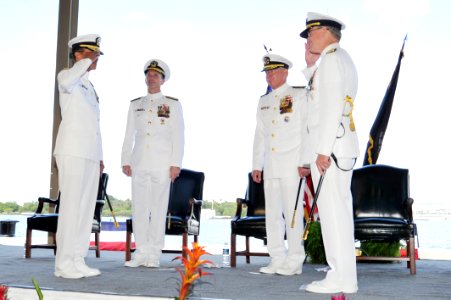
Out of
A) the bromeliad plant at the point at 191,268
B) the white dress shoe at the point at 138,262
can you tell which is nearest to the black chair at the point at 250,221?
the white dress shoe at the point at 138,262

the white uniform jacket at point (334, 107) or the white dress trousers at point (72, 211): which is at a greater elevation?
the white uniform jacket at point (334, 107)

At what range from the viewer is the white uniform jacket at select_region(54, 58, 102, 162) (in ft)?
11.2

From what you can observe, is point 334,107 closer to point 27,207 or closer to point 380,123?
point 380,123

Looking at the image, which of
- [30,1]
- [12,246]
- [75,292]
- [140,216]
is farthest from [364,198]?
[30,1]

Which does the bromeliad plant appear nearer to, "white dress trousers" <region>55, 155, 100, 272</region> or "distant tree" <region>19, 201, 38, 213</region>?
"white dress trousers" <region>55, 155, 100, 272</region>

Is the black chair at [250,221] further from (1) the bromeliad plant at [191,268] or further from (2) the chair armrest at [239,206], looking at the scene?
(1) the bromeliad plant at [191,268]

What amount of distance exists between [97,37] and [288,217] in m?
1.70

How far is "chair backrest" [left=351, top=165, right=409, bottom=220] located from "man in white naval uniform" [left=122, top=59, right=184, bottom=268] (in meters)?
1.56

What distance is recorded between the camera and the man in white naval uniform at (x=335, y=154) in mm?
2707

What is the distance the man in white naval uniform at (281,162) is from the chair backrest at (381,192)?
3.23ft

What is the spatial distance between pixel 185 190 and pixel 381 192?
174cm

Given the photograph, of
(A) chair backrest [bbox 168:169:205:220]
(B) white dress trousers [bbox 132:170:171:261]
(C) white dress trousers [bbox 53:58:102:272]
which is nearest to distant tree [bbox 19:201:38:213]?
(A) chair backrest [bbox 168:169:205:220]

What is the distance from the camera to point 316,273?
3.93 m

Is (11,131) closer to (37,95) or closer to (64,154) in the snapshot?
(37,95)
